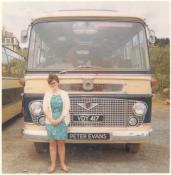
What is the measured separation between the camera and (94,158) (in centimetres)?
779

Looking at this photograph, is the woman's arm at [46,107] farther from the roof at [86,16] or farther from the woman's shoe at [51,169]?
the roof at [86,16]

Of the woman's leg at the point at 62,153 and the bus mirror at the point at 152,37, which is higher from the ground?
the bus mirror at the point at 152,37

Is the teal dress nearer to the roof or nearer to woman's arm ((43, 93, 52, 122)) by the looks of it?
woman's arm ((43, 93, 52, 122))

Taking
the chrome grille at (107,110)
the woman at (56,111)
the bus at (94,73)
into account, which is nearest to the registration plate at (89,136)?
the bus at (94,73)

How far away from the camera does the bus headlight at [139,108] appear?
7.28 metres

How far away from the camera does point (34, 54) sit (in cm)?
773

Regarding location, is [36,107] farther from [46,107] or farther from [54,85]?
[54,85]

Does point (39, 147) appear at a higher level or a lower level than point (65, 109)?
→ lower

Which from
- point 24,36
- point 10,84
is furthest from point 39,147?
point 10,84

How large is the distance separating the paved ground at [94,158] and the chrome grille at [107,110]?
69cm

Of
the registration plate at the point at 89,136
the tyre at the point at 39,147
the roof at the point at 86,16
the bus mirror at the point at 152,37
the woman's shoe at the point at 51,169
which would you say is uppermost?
the roof at the point at 86,16

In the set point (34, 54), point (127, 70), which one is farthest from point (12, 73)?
point (127, 70)

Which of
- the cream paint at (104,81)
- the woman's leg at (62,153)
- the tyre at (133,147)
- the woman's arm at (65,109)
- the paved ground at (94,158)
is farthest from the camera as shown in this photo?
the tyre at (133,147)

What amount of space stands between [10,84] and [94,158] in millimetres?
4863
